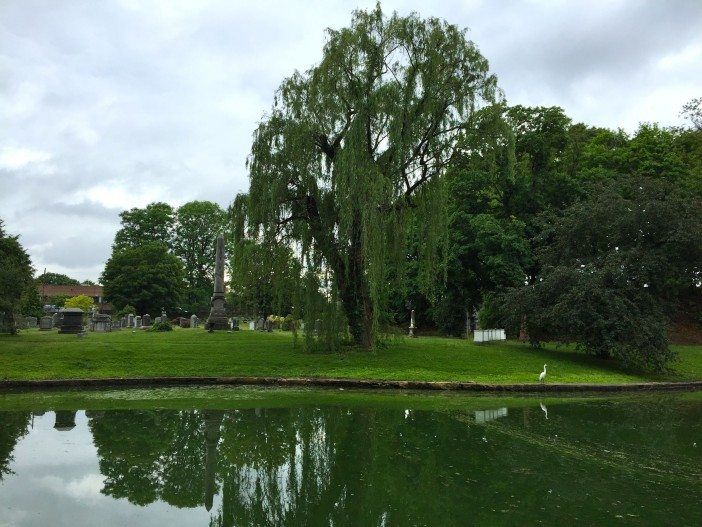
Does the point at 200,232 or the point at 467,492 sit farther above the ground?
the point at 200,232

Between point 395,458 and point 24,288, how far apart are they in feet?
73.0

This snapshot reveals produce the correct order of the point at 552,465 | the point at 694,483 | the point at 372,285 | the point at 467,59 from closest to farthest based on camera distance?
the point at 694,483 < the point at 552,465 < the point at 372,285 < the point at 467,59

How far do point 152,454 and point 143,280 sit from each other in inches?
1863

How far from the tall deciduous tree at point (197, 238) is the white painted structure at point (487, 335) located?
45143 millimetres

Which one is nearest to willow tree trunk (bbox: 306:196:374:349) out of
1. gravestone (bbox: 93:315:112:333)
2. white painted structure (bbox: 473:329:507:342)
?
white painted structure (bbox: 473:329:507:342)

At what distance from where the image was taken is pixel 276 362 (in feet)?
67.8

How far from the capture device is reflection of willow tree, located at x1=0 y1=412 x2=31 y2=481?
859cm

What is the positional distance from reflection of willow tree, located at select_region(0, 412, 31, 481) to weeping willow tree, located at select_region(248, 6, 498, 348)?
36.0 ft

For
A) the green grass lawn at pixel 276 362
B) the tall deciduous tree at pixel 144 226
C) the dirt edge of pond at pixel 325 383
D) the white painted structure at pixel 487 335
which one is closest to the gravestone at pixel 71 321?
the green grass lawn at pixel 276 362

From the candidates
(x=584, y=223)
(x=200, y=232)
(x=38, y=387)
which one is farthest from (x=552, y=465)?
(x=200, y=232)

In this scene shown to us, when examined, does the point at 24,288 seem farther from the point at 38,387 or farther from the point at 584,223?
the point at 584,223

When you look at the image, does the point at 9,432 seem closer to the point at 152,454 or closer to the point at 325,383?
the point at 152,454

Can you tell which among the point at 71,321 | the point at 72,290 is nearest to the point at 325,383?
the point at 71,321

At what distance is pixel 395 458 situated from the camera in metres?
8.99
